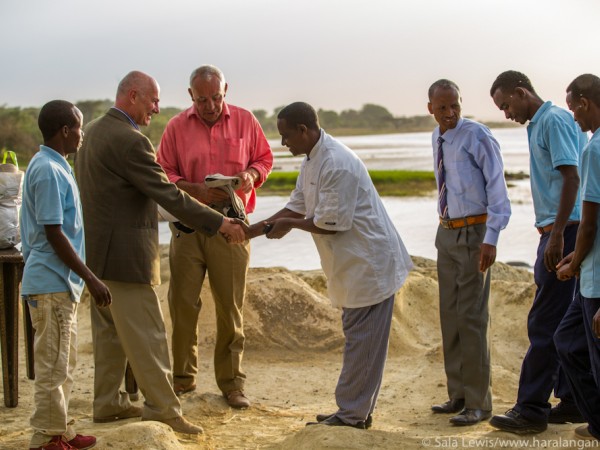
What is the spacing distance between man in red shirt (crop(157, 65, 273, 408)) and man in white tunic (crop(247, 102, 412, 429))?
2.81ft

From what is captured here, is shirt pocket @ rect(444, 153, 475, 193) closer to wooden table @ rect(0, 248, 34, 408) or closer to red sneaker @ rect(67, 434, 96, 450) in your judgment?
red sneaker @ rect(67, 434, 96, 450)

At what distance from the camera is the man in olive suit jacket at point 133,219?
4.47 m

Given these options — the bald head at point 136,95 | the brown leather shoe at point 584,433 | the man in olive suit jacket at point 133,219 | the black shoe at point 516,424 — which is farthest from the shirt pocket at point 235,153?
the brown leather shoe at point 584,433

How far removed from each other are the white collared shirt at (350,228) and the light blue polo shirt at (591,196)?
3.48ft

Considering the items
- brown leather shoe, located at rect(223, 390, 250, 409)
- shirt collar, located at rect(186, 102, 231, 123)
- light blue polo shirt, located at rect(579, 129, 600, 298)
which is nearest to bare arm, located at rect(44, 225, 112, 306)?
brown leather shoe, located at rect(223, 390, 250, 409)

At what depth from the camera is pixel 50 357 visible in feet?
13.6

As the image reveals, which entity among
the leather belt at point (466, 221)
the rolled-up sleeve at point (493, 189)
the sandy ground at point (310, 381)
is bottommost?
the sandy ground at point (310, 381)

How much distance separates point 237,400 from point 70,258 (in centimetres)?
172

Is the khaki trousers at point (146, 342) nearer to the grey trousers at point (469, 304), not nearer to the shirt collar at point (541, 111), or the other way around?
the grey trousers at point (469, 304)

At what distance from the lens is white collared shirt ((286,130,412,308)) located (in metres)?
4.41

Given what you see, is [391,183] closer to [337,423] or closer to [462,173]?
[462,173]

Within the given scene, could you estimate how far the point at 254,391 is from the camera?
6.06m

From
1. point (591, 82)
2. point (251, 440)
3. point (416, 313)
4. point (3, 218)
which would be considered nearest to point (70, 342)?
point (251, 440)

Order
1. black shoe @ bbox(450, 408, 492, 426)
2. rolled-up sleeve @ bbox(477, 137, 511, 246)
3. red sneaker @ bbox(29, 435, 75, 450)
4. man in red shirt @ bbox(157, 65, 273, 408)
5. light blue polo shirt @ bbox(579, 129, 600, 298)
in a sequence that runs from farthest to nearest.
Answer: man in red shirt @ bbox(157, 65, 273, 408), black shoe @ bbox(450, 408, 492, 426), rolled-up sleeve @ bbox(477, 137, 511, 246), red sneaker @ bbox(29, 435, 75, 450), light blue polo shirt @ bbox(579, 129, 600, 298)
